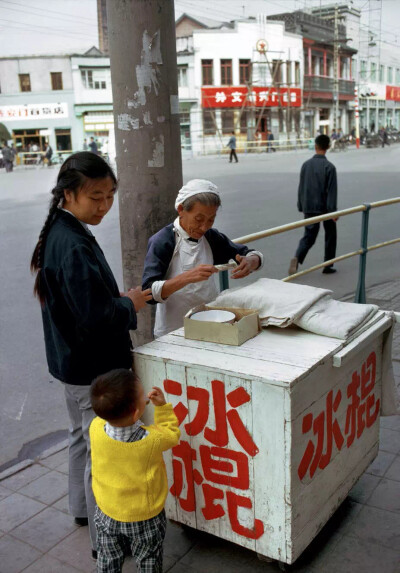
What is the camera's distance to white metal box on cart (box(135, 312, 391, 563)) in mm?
2166

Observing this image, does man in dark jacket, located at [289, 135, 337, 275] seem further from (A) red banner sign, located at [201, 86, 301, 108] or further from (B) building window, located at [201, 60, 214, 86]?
(B) building window, located at [201, 60, 214, 86]

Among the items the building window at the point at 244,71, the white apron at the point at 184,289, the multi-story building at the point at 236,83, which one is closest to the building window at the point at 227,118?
the multi-story building at the point at 236,83

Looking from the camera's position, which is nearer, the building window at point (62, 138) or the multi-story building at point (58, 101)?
the multi-story building at point (58, 101)

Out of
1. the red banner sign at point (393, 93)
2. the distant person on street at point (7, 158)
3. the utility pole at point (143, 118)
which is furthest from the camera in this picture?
the red banner sign at point (393, 93)

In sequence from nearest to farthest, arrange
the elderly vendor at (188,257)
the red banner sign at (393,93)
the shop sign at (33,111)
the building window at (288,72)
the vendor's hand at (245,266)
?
the elderly vendor at (188,257)
the vendor's hand at (245,266)
the shop sign at (33,111)
the building window at (288,72)
the red banner sign at (393,93)

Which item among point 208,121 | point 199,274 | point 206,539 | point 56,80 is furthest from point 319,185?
point 56,80

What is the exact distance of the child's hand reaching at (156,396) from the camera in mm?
2244

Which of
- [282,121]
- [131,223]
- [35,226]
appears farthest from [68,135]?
[131,223]

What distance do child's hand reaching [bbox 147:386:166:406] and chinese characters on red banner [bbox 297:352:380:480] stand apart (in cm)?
55

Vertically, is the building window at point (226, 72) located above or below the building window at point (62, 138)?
above

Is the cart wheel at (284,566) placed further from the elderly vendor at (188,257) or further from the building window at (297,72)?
the building window at (297,72)

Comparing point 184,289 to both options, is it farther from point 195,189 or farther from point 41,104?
point 41,104

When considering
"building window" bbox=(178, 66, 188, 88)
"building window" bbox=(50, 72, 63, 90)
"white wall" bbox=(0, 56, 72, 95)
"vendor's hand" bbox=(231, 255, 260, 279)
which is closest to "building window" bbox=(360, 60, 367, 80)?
"building window" bbox=(178, 66, 188, 88)

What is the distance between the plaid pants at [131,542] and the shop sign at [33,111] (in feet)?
154
